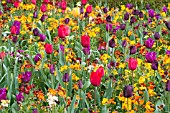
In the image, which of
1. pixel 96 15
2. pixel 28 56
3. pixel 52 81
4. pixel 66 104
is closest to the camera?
pixel 66 104

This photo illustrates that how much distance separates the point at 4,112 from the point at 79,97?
0.61 metres

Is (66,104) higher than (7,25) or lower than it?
lower

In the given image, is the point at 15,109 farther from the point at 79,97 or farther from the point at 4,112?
the point at 79,97

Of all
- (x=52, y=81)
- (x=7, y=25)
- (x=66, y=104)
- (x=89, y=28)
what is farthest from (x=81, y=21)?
(x=66, y=104)

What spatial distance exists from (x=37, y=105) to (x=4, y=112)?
253mm

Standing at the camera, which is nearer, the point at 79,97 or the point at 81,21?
the point at 79,97

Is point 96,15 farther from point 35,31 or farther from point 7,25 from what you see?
point 35,31

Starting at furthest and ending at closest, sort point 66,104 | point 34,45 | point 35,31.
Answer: point 34,45
point 35,31
point 66,104

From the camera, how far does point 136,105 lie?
3.41 m

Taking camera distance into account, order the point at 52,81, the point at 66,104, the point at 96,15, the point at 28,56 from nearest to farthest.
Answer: the point at 66,104, the point at 52,81, the point at 28,56, the point at 96,15

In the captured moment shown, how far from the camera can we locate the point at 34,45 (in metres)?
5.10

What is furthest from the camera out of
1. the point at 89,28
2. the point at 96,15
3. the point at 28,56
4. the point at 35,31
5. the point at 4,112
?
the point at 96,15

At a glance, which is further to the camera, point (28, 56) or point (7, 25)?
point (7, 25)

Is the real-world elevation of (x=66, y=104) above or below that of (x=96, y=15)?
below
